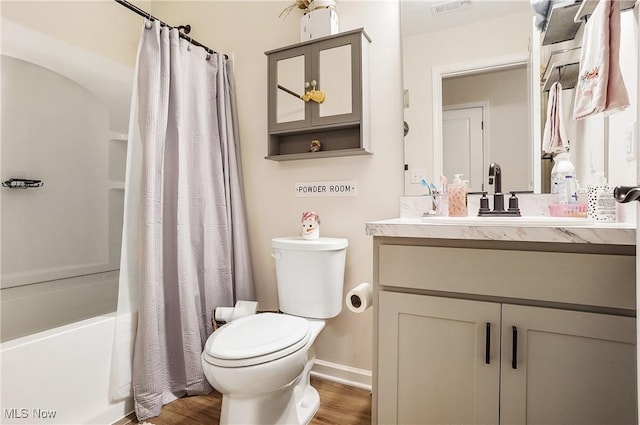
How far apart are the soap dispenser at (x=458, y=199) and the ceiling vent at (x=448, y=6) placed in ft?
2.66

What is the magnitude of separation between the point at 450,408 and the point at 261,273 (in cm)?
131

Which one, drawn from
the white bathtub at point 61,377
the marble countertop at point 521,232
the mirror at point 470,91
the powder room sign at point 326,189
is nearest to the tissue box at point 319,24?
the mirror at point 470,91

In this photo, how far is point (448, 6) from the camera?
1.59 meters

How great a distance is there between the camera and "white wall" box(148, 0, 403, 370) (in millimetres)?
1741

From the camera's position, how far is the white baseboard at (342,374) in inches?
70.9

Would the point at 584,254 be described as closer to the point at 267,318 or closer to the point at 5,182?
the point at 267,318

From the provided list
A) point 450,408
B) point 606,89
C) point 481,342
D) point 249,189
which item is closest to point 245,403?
point 450,408

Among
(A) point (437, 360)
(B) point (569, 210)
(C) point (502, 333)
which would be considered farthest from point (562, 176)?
(A) point (437, 360)

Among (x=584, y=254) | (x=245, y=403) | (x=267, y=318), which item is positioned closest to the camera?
(x=584, y=254)

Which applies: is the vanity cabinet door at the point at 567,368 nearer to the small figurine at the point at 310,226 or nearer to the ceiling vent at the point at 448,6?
the small figurine at the point at 310,226

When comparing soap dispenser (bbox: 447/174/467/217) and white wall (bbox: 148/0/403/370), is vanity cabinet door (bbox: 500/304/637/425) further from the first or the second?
white wall (bbox: 148/0/403/370)

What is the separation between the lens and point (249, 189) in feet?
6.95

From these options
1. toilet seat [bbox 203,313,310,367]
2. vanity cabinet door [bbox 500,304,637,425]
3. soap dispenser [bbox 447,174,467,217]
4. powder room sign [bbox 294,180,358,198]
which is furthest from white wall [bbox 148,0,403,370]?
vanity cabinet door [bbox 500,304,637,425]

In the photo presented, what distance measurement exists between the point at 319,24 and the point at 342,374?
187cm
